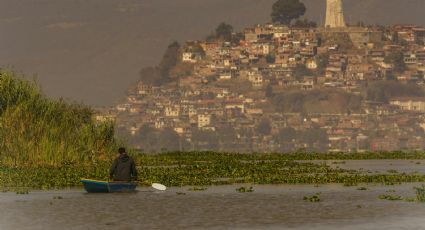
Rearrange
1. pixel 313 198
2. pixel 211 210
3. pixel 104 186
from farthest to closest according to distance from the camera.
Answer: pixel 104 186
pixel 313 198
pixel 211 210

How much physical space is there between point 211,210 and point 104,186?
7210 mm

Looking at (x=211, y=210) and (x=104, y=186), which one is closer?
(x=211, y=210)

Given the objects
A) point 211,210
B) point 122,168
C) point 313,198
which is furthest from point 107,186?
point 313,198

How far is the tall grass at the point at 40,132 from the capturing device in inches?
2251

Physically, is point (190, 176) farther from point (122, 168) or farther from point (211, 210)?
point (211, 210)

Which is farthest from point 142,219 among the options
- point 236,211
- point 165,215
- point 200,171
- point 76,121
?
point 76,121

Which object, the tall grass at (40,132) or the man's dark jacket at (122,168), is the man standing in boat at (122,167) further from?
the tall grass at (40,132)

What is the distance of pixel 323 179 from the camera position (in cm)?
5041

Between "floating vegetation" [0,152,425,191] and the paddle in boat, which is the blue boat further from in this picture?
"floating vegetation" [0,152,425,191]

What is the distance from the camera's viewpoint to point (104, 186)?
41.4m

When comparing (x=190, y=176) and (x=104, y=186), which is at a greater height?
(x=190, y=176)

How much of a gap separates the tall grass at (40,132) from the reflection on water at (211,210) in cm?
1384

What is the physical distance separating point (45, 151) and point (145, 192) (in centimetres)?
1577

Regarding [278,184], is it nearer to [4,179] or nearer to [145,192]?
[145,192]
